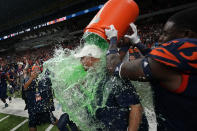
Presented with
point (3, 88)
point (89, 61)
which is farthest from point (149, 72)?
point (3, 88)

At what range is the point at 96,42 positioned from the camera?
54.8 inches

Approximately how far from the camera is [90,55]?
51.9 inches

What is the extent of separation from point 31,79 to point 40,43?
23.6m

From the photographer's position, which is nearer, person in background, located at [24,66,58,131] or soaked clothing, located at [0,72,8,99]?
person in background, located at [24,66,58,131]

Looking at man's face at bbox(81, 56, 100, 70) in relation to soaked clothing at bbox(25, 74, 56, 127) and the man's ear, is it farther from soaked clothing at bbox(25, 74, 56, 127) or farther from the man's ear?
soaked clothing at bbox(25, 74, 56, 127)

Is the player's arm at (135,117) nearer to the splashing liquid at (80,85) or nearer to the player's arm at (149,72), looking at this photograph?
the splashing liquid at (80,85)

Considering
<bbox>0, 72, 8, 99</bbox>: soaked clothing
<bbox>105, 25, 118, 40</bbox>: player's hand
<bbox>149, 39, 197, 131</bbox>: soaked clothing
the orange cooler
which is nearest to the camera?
<bbox>149, 39, 197, 131</bbox>: soaked clothing

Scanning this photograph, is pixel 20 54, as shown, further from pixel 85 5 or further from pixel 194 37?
pixel 194 37

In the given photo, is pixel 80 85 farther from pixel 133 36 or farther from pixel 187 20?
pixel 187 20

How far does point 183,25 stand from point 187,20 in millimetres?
35

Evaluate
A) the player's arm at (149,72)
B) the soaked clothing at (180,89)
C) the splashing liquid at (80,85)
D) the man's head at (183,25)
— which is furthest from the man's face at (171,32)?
the splashing liquid at (80,85)

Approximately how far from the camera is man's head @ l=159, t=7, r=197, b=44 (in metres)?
0.91

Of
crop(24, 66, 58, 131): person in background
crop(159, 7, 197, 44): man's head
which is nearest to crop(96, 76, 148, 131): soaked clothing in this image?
crop(159, 7, 197, 44): man's head

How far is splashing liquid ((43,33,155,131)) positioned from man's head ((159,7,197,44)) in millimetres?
574
